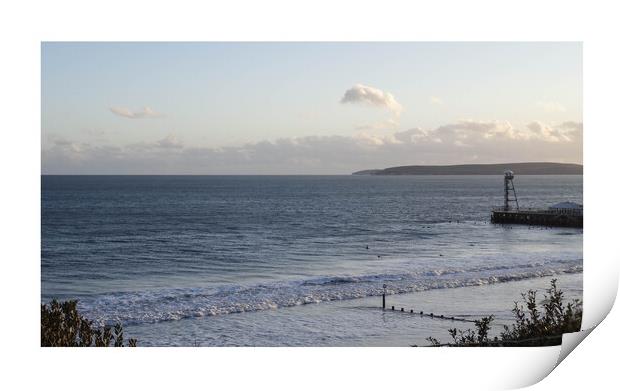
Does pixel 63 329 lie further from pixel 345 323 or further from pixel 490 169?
pixel 490 169

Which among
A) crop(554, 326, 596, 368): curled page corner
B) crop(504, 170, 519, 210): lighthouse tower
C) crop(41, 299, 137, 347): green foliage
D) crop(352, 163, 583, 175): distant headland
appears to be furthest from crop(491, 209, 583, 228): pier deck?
crop(41, 299, 137, 347): green foliage

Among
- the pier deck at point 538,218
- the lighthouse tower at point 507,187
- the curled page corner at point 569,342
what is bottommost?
the curled page corner at point 569,342

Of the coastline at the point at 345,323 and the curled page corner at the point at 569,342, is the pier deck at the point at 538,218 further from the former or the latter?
the curled page corner at the point at 569,342

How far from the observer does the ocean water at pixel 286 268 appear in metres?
9.62

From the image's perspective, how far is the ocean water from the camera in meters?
9.62

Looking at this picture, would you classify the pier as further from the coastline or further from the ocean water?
the coastline

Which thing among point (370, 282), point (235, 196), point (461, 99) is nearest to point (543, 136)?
point (461, 99)

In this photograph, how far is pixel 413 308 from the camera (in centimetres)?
1045

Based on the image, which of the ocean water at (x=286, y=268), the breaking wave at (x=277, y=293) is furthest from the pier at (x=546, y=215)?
the breaking wave at (x=277, y=293)

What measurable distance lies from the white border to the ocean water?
2873 mm
